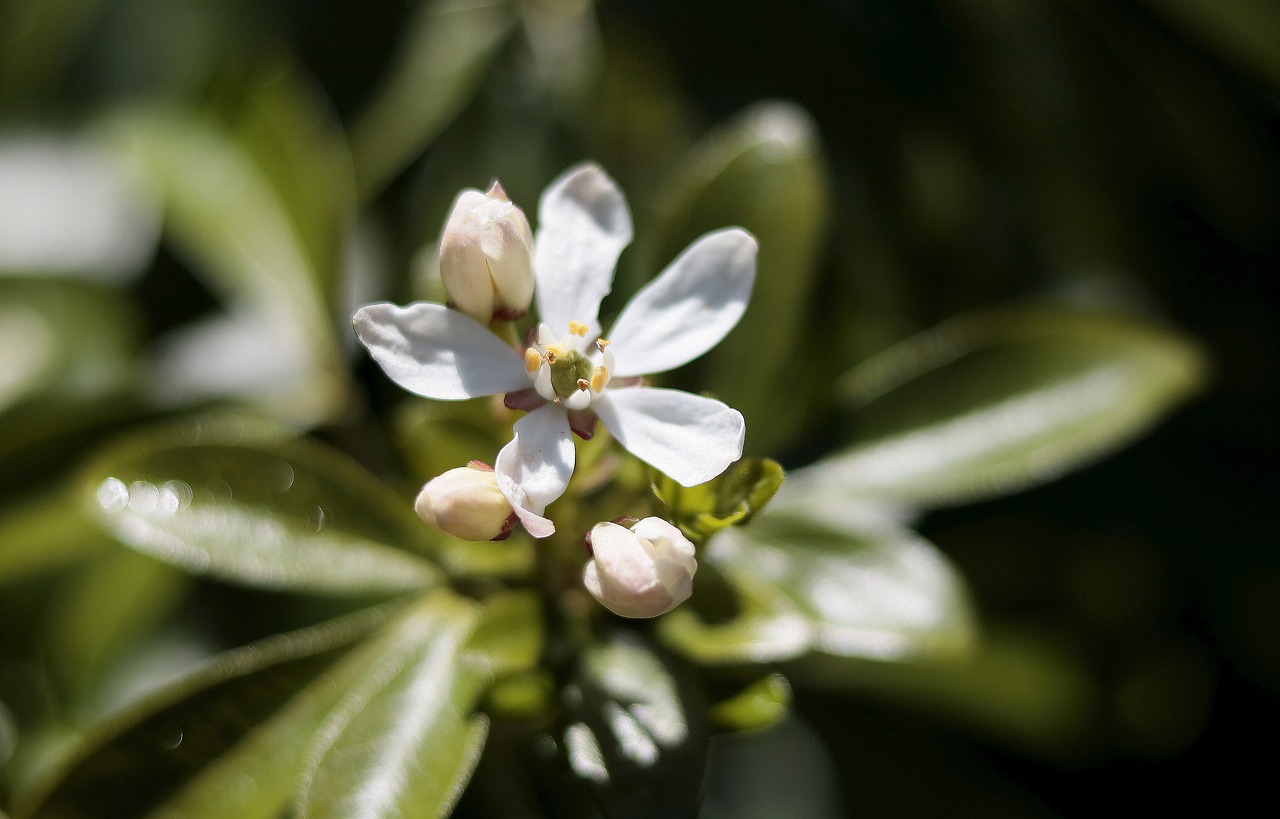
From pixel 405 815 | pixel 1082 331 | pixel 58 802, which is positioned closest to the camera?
pixel 405 815

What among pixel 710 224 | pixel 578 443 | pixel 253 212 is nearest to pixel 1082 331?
pixel 710 224

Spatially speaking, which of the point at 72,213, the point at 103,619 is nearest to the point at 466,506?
the point at 103,619

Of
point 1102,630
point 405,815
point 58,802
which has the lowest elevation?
point 1102,630

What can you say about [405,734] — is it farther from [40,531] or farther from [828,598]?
[40,531]

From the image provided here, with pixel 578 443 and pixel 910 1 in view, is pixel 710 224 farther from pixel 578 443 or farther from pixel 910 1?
pixel 910 1

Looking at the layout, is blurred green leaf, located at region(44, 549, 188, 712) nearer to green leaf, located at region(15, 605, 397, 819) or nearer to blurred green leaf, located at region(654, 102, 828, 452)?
green leaf, located at region(15, 605, 397, 819)

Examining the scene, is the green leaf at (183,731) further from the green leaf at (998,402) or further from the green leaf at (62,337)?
the green leaf at (62,337)
